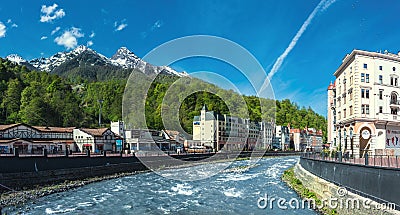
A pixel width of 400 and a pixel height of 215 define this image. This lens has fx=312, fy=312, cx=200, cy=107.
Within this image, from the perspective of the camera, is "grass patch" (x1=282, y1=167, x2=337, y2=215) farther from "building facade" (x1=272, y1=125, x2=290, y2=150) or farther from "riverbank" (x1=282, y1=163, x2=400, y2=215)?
"building facade" (x1=272, y1=125, x2=290, y2=150)

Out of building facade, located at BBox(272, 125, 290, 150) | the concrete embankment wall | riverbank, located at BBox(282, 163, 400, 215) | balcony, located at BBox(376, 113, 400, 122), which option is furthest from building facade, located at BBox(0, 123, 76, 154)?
building facade, located at BBox(272, 125, 290, 150)

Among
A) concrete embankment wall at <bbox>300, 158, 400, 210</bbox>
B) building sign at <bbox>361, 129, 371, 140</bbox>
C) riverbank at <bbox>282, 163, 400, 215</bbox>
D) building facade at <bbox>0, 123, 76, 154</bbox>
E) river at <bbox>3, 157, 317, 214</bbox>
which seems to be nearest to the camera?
concrete embankment wall at <bbox>300, 158, 400, 210</bbox>

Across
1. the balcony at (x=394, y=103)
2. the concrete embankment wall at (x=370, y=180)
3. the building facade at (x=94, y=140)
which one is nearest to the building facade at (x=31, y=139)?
the building facade at (x=94, y=140)

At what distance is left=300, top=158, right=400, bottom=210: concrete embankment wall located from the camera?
1148 cm

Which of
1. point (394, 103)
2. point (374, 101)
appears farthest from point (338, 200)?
point (394, 103)

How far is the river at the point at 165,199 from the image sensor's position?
64.2 ft

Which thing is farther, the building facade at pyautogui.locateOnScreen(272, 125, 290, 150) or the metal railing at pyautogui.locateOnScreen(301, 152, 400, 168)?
the building facade at pyautogui.locateOnScreen(272, 125, 290, 150)

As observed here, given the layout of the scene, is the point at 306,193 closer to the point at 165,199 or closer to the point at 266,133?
the point at 165,199

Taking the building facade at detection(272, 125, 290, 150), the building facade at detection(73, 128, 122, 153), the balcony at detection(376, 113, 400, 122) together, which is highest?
the balcony at detection(376, 113, 400, 122)

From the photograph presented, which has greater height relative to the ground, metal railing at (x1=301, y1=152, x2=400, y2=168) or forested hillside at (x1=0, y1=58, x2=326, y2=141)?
forested hillside at (x1=0, y1=58, x2=326, y2=141)

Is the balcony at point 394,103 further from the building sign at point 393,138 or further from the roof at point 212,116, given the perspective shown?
the roof at point 212,116

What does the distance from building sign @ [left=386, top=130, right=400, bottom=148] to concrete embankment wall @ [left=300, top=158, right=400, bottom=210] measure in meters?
19.0

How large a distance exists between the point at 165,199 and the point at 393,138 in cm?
2580

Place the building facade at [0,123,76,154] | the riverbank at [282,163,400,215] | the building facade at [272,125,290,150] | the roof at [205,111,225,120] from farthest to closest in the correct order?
1. the building facade at [272,125,290,150]
2. the roof at [205,111,225,120]
3. the building facade at [0,123,76,154]
4. the riverbank at [282,163,400,215]
